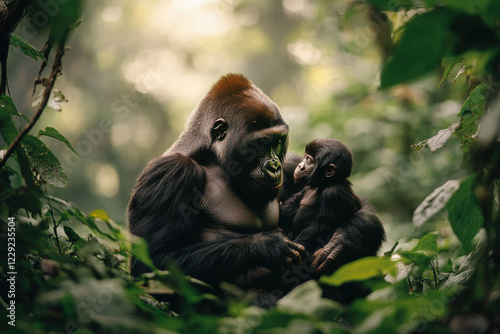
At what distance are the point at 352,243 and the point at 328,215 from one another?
21 cm

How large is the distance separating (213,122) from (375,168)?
4.77 meters

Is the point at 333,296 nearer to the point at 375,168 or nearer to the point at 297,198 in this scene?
the point at 297,198

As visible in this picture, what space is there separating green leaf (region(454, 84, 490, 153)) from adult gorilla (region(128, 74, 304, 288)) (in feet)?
2.91

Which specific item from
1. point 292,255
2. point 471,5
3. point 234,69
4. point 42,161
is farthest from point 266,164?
point 234,69

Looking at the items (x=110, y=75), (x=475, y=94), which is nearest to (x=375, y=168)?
(x=475, y=94)

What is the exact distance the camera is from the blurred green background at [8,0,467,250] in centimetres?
656

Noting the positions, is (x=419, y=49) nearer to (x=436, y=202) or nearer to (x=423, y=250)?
(x=436, y=202)

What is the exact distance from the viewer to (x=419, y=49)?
0.94 m

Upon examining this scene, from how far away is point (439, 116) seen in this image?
600 centimetres

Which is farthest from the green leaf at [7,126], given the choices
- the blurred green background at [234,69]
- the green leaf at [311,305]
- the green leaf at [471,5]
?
the blurred green background at [234,69]

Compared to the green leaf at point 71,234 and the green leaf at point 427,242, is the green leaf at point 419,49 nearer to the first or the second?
the green leaf at point 427,242

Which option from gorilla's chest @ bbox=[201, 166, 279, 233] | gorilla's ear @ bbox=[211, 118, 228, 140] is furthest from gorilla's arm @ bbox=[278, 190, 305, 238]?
gorilla's ear @ bbox=[211, 118, 228, 140]

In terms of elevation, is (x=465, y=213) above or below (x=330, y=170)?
above

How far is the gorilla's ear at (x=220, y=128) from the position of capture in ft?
8.22
